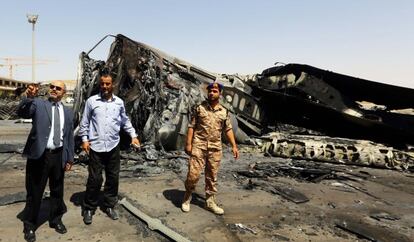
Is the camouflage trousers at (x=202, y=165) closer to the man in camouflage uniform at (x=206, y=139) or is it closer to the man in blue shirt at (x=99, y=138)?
the man in camouflage uniform at (x=206, y=139)

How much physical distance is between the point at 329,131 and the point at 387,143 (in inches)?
83.1

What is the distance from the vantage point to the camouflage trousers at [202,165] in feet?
16.6

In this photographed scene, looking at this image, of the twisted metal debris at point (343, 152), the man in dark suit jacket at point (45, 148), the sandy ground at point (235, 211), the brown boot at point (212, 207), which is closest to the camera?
the man in dark suit jacket at point (45, 148)

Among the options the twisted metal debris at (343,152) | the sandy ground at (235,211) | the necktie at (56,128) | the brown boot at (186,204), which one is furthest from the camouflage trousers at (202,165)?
the twisted metal debris at (343,152)

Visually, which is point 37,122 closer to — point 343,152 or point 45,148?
point 45,148

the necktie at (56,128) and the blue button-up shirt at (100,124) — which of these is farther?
the blue button-up shirt at (100,124)

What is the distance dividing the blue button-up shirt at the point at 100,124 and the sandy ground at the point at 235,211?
102cm

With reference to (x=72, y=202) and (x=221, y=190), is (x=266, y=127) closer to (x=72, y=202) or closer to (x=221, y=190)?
(x=221, y=190)

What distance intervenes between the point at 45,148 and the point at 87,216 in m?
1.15

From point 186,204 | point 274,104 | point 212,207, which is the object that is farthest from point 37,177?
point 274,104

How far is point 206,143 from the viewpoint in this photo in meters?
5.08

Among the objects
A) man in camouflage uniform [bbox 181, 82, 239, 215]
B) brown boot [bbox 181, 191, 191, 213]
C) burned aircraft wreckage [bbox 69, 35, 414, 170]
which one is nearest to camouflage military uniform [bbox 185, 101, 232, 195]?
man in camouflage uniform [bbox 181, 82, 239, 215]

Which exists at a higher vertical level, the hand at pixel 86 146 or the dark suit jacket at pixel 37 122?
the dark suit jacket at pixel 37 122

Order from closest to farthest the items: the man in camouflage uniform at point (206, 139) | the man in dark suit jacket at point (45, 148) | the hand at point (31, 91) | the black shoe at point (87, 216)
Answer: the hand at point (31, 91) < the man in dark suit jacket at point (45, 148) < the black shoe at point (87, 216) < the man in camouflage uniform at point (206, 139)
